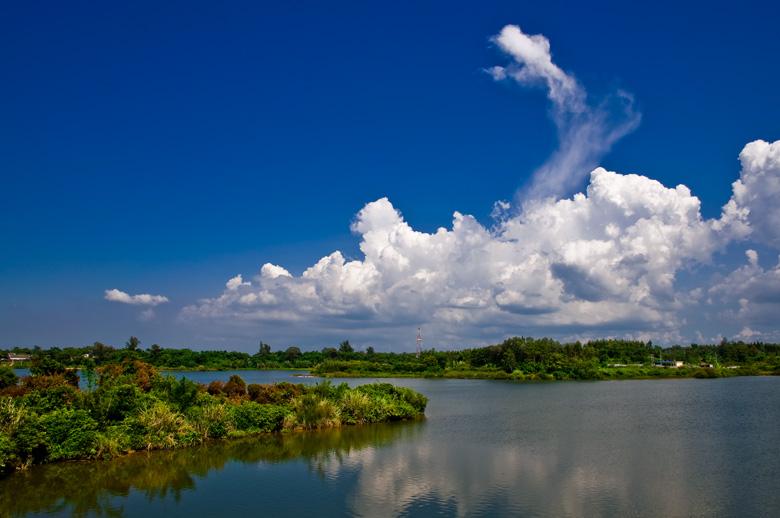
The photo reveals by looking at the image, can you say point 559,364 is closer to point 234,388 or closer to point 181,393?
point 234,388

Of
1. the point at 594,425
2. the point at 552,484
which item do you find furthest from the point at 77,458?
the point at 594,425

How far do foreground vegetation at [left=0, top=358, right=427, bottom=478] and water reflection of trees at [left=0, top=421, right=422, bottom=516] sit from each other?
1.04 meters

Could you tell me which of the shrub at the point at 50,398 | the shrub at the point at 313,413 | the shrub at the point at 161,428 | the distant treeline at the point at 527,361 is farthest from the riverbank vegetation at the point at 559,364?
the shrub at the point at 50,398

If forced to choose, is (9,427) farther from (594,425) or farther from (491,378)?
(491,378)

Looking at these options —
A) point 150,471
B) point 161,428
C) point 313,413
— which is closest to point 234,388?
point 313,413

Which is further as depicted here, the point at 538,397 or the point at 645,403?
the point at 538,397

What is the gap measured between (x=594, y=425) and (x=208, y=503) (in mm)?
34290

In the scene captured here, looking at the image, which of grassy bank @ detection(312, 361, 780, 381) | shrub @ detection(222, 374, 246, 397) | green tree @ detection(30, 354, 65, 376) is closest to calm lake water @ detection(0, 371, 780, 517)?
shrub @ detection(222, 374, 246, 397)

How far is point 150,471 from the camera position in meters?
34.1

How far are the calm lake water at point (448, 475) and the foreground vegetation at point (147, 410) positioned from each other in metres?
1.23

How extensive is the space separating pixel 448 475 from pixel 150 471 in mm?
A: 16963

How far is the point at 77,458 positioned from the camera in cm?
3569

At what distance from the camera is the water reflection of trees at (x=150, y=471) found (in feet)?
91.0

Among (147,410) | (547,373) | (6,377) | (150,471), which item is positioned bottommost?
(150,471)
